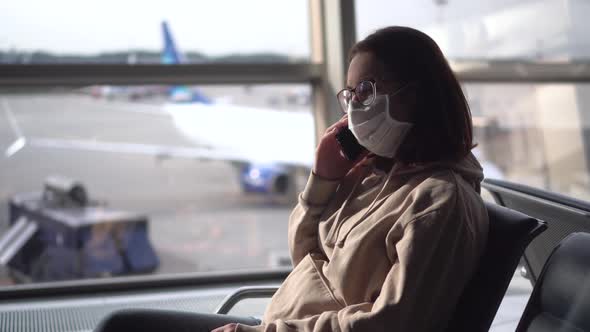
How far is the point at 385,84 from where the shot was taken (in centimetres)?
133

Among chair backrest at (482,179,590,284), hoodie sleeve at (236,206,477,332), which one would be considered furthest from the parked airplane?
hoodie sleeve at (236,206,477,332)

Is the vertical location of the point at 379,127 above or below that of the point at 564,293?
above

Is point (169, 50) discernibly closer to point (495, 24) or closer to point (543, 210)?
point (495, 24)

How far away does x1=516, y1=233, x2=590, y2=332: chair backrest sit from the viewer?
1.16 metres

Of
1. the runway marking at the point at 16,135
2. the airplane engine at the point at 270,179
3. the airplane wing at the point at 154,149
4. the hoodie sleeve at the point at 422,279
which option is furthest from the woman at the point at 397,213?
the airplane engine at the point at 270,179

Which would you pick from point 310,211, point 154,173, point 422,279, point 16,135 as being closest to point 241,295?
point 310,211

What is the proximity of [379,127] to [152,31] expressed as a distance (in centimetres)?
217

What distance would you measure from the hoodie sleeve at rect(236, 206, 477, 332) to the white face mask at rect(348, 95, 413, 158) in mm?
242

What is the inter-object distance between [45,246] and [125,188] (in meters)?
3.45

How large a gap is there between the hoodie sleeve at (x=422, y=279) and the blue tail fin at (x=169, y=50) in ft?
7.34

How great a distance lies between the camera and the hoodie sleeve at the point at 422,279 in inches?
44.6

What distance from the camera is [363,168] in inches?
60.3

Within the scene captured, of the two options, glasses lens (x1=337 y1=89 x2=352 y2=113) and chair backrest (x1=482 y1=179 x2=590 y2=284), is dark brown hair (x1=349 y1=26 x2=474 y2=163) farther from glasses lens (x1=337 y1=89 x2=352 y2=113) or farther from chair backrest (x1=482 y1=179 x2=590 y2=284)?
chair backrest (x1=482 y1=179 x2=590 y2=284)

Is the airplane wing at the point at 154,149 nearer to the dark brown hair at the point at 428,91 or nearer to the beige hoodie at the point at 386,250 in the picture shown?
the beige hoodie at the point at 386,250
